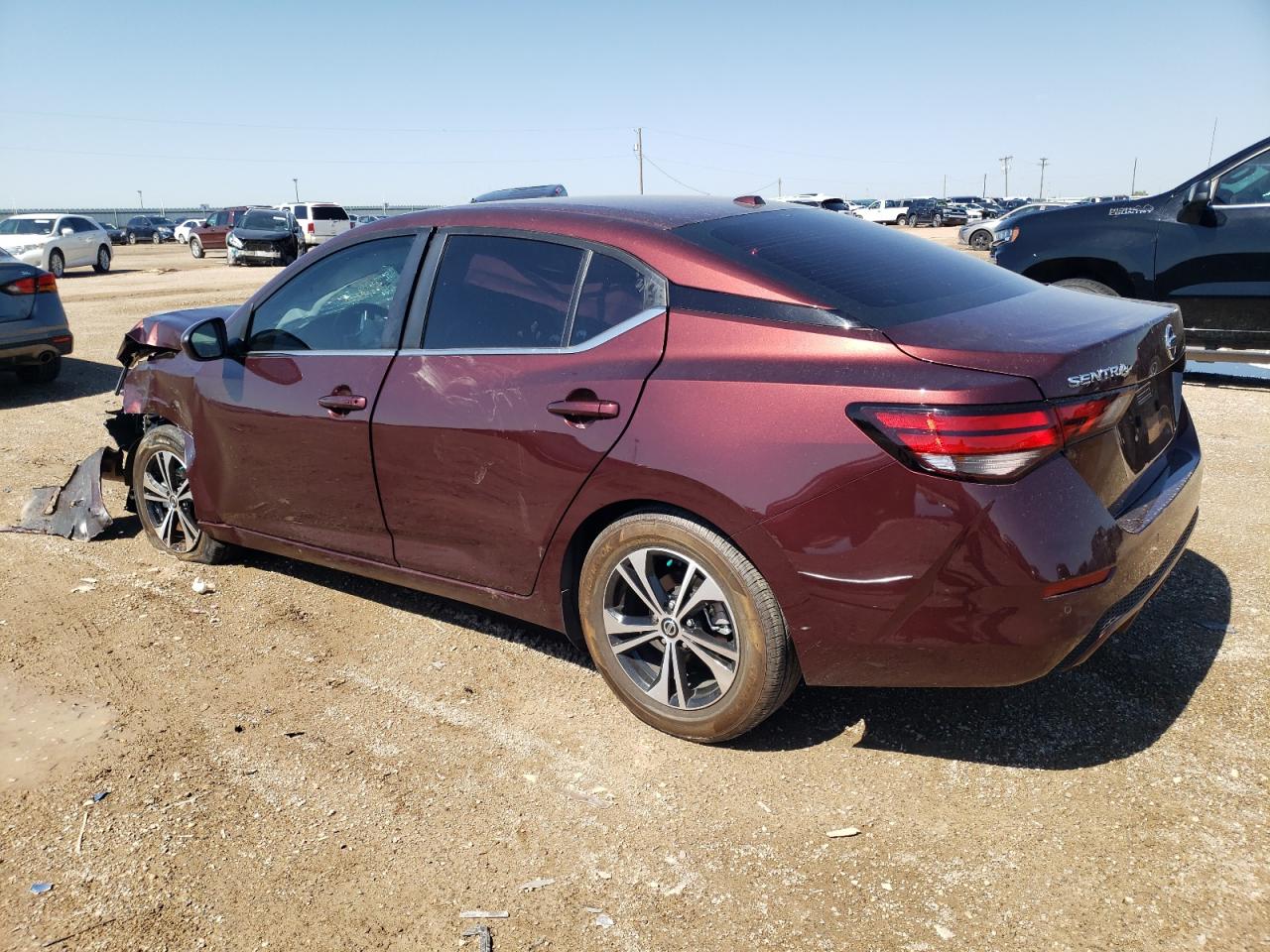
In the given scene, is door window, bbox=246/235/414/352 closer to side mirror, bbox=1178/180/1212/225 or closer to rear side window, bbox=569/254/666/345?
rear side window, bbox=569/254/666/345

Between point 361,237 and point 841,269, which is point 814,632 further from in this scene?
point 361,237

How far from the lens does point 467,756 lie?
323cm

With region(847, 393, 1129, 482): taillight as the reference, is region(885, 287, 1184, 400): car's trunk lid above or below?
above

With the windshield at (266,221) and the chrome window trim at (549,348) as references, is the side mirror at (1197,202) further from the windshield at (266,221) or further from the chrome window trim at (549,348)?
the windshield at (266,221)

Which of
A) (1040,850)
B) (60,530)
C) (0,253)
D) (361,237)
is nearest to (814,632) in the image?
(1040,850)

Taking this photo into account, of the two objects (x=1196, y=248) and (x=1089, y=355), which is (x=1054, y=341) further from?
(x=1196, y=248)

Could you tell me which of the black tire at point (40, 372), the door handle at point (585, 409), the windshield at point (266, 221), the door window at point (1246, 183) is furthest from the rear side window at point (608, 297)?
the windshield at point (266, 221)

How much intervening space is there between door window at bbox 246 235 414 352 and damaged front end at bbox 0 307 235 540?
90 centimetres

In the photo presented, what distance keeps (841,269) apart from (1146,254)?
20.1 feet

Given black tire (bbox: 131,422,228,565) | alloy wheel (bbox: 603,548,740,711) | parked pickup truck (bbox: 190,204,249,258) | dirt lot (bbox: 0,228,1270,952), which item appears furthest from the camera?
parked pickup truck (bbox: 190,204,249,258)

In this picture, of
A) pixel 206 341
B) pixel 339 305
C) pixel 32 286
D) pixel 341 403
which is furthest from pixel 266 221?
pixel 341 403

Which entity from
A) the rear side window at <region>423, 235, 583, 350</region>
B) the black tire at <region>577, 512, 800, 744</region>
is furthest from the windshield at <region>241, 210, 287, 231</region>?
the black tire at <region>577, 512, 800, 744</region>

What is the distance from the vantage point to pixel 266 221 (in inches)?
1179

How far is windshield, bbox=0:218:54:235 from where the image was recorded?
85.3ft
